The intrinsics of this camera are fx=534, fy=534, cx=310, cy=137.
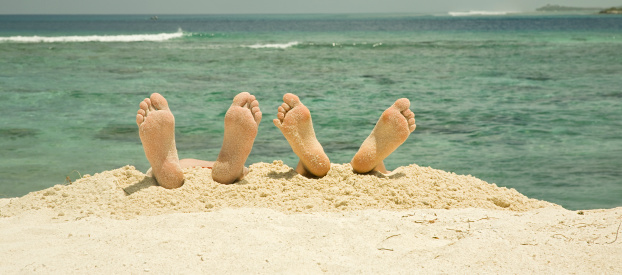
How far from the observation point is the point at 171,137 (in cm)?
328

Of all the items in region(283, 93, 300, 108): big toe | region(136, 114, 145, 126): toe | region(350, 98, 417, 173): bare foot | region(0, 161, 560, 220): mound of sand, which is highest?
region(283, 93, 300, 108): big toe

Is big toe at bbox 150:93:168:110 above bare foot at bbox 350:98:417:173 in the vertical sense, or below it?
above

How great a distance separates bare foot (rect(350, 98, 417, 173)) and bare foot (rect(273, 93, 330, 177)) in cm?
25

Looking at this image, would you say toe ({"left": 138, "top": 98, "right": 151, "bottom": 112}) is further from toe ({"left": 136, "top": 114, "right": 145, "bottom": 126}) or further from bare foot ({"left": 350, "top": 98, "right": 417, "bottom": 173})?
bare foot ({"left": 350, "top": 98, "right": 417, "bottom": 173})

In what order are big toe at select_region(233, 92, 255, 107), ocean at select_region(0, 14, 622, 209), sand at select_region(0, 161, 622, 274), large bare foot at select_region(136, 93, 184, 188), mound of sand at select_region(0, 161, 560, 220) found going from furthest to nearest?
1. ocean at select_region(0, 14, 622, 209)
2. big toe at select_region(233, 92, 255, 107)
3. large bare foot at select_region(136, 93, 184, 188)
4. mound of sand at select_region(0, 161, 560, 220)
5. sand at select_region(0, 161, 622, 274)

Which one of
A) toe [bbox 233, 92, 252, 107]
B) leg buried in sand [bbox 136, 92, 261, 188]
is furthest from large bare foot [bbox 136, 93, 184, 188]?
toe [bbox 233, 92, 252, 107]

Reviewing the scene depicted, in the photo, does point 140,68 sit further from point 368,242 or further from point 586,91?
point 368,242

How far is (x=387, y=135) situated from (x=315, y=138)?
0.46 meters

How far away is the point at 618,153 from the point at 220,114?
15.4 ft

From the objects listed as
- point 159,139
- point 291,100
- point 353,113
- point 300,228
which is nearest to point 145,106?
point 159,139

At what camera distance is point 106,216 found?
9.65 feet

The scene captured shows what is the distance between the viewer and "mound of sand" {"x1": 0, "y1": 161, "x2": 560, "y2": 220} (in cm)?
305

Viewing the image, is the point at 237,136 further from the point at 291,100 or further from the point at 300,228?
the point at 300,228

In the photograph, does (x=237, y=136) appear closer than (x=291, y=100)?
Yes
